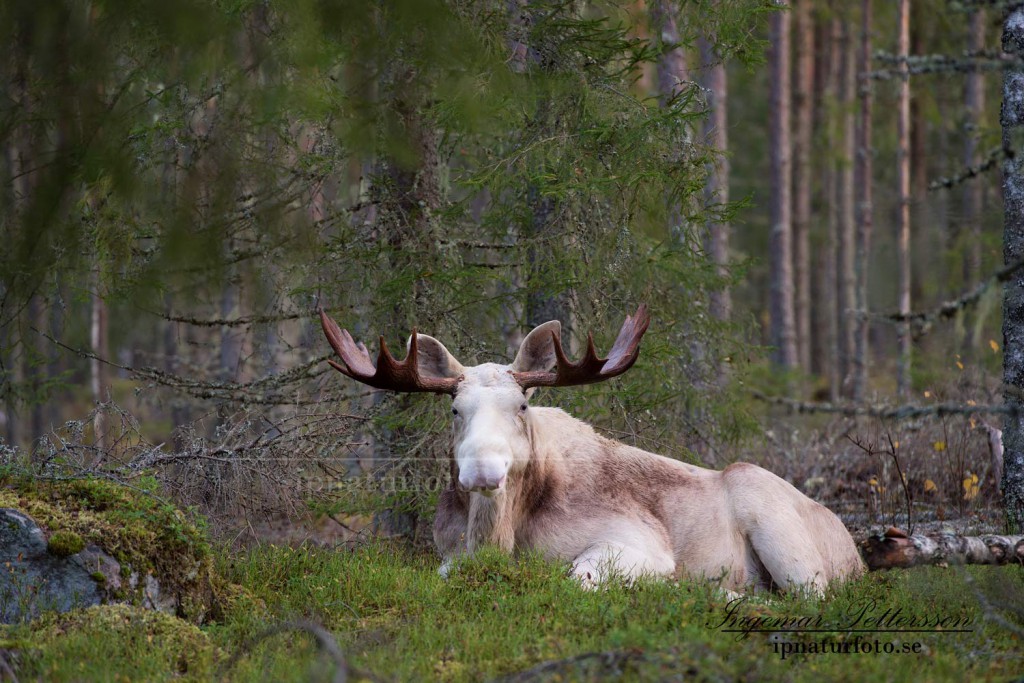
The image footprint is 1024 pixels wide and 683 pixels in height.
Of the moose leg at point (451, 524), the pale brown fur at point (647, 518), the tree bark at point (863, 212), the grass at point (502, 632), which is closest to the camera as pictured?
the grass at point (502, 632)

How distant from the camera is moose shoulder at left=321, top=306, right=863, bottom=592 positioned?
7.61m

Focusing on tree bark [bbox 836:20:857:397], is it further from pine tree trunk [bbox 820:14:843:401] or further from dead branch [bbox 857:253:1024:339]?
dead branch [bbox 857:253:1024:339]

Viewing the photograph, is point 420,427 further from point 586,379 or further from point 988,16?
Result: point 988,16

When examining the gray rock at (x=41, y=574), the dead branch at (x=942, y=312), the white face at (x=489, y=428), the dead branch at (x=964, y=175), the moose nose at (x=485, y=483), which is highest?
the dead branch at (x=964, y=175)

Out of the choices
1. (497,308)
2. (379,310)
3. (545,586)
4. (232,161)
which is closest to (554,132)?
(497,308)

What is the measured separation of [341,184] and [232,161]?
4.64 m

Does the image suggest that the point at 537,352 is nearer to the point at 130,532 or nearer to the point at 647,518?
the point at 647,518

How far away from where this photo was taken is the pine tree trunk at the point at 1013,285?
7340mm

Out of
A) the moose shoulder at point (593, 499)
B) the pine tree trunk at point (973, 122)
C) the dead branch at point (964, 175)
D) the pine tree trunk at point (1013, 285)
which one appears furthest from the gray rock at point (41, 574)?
the pine tree trunk at point (973, 122)

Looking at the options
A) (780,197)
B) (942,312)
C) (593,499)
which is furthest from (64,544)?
(780,197)

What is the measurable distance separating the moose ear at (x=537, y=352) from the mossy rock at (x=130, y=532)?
2841 mm

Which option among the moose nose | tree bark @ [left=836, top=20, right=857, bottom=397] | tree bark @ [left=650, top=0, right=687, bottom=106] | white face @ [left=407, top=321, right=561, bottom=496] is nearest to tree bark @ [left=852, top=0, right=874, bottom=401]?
tree bark @ [left=836, top=20, right=857, bottom=397]

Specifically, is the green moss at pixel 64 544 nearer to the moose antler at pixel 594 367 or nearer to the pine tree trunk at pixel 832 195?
the moose antler at pixel 594 367

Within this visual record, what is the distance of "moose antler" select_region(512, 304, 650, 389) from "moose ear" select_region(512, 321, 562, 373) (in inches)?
8.1
